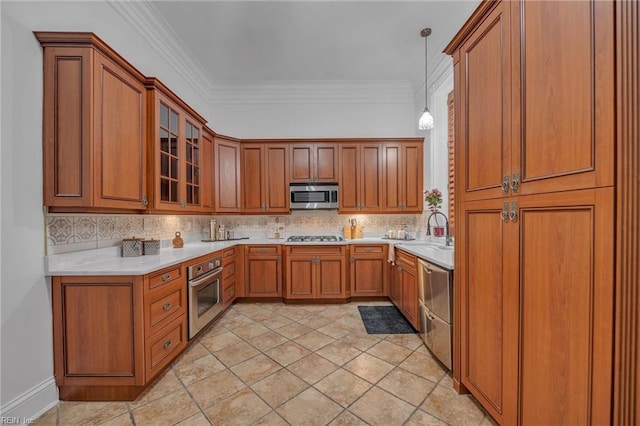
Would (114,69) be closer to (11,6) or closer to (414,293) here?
(11,6)

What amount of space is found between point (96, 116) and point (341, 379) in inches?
101

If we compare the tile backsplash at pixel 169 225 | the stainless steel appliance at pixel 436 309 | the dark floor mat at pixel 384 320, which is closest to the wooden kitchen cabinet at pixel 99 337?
the tile backsplash at pixel 169 225

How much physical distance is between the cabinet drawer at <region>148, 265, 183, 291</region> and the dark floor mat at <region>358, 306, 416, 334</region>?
195 centimetres

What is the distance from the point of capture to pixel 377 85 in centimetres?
400

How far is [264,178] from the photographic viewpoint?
384 cm

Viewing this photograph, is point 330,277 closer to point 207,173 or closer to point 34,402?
point 207,173

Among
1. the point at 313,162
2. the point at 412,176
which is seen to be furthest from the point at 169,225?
the point at 412,176

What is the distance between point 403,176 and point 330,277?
186 cm

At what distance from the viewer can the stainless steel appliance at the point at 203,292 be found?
7.71ft

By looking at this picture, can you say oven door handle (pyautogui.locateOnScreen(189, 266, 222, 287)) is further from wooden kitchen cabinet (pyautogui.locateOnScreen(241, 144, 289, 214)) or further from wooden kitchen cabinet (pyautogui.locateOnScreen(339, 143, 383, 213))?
wooden kitchen cabinet (pyautogui.locateOnScreen(339, 143, 383, 213))

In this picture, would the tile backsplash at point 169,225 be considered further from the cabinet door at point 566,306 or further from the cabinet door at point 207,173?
the cabinet door at point 566,306

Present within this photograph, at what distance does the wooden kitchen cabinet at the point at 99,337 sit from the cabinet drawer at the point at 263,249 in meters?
1.86

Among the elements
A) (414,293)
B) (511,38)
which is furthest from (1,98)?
(414,293)

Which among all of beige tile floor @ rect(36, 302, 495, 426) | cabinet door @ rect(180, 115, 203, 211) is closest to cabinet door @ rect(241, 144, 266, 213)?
cabinet door @ rect(180, 115, 203, 211)
